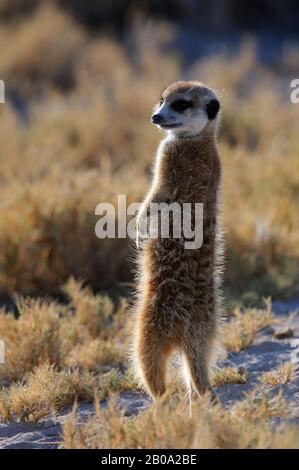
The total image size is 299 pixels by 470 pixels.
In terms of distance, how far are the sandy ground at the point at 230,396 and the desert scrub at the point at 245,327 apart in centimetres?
5

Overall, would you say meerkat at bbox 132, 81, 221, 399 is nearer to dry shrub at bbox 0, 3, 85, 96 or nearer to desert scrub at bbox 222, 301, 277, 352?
desert scrub at bbox 222, 301, 277, 352

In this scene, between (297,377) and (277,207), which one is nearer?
(297,377)

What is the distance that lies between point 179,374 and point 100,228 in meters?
2.63

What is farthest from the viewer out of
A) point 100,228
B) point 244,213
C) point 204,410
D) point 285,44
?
point 285,44

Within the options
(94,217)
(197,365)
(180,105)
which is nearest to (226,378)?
(197,365)

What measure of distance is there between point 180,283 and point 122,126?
24.0 ft

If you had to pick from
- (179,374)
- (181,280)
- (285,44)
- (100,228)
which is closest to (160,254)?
(181,280)

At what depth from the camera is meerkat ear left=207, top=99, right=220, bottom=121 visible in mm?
4797

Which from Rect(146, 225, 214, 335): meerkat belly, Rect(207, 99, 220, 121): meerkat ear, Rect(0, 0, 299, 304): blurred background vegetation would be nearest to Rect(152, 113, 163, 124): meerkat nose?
Rect(207, 99, 220, 121): meerkat ear

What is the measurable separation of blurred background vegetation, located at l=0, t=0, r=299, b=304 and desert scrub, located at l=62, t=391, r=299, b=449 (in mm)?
2935

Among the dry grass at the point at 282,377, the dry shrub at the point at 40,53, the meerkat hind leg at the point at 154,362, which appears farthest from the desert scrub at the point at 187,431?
the dry shrub at the point at 40,53

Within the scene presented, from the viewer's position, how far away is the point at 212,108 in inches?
190

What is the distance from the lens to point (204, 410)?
3.57 metres

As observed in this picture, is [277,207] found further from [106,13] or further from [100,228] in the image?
[106,13]
